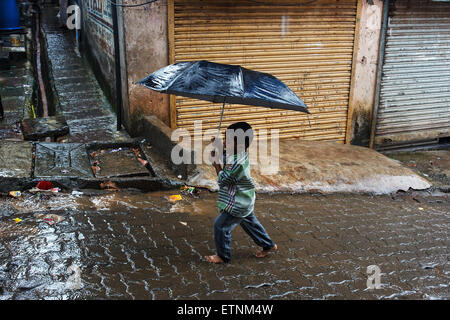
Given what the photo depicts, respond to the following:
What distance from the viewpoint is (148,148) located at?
24.2 ft

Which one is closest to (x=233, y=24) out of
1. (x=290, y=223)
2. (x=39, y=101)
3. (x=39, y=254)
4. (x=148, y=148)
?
(x=148, y=148)

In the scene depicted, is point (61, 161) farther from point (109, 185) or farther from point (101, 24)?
point (101, 24)

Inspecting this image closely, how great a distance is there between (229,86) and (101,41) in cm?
631

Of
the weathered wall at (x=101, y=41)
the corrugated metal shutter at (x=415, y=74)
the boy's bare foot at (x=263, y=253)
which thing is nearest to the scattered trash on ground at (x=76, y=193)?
the boy's bare foot at (x=263, y=253)

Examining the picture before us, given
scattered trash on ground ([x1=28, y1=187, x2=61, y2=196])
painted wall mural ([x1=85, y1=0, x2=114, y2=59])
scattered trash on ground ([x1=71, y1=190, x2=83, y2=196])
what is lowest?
scattered trash on ground ([x1=71, y1=190, x2=83, y2=196])

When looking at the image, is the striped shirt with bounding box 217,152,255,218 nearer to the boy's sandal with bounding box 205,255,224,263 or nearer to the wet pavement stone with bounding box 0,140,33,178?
the boy's sandal with bounding box 205,255,224,263

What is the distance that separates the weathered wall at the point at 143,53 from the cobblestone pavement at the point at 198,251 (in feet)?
7.07

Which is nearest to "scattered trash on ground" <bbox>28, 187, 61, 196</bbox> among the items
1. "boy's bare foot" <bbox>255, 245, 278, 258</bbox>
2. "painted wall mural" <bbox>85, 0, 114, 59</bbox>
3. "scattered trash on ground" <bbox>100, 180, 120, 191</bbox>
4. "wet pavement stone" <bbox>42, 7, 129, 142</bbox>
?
"scattered trash on ground" <bbox>100, 180, 120, 191</bbox>

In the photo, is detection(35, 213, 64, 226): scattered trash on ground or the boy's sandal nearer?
the boy's sandal

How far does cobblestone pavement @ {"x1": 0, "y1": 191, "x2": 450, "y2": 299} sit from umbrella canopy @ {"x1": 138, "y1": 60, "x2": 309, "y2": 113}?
61.9 inches

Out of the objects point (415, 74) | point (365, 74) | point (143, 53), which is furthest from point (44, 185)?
point (415, 74)

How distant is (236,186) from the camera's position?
13.5 feet

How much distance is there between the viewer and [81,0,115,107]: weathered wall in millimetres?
8664

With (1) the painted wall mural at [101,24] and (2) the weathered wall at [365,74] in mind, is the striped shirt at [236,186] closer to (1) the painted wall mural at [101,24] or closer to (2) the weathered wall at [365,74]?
(1) the painted wall mural at [101,24]
